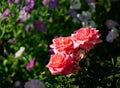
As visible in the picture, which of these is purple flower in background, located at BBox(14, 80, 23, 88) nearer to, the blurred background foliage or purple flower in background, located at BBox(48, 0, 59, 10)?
the blurred background foliage

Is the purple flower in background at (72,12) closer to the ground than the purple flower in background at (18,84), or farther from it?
farther from it

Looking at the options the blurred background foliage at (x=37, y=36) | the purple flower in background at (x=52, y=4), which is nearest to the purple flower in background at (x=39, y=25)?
the blurred background foliage at (x=37, y=36)

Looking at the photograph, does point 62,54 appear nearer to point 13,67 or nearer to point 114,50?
point 13,67

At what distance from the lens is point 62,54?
2389 millimetres

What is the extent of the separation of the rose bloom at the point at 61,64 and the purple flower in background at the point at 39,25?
159 cm

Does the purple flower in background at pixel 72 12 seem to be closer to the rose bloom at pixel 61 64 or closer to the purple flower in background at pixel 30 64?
the purple flower in background at pixel 30 64

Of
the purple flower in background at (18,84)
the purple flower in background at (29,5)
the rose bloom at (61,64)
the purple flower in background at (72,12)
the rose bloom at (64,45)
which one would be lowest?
the purple flower in background at (18,84)

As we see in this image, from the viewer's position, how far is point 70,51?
247cm

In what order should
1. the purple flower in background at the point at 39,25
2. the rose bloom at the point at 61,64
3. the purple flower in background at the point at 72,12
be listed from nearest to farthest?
1. the rose bloom at the point at 61,64
2. the purple flower in background at the point at 39,25
3. the purple flower in background at the point at 72,12

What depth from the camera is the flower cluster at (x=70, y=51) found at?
2.36 m

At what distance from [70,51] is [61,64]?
0.47 ft

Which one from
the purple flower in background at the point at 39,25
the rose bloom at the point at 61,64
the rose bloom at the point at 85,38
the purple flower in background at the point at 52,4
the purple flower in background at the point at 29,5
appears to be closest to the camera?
the rose bloom at the point at 61,64

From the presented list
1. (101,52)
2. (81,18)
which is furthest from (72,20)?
(101,52)

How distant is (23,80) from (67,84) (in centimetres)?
131
